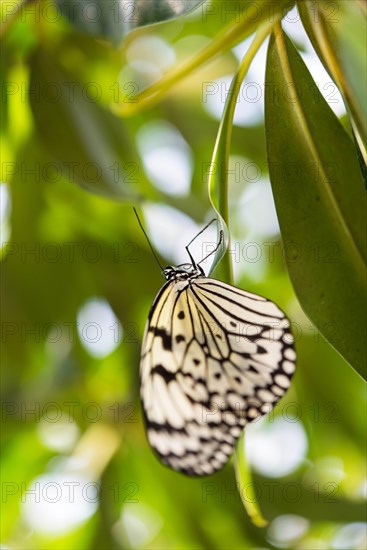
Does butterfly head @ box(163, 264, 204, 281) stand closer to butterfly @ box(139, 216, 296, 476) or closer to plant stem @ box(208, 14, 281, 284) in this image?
butterfly @ box(139, 216, 296, 476)

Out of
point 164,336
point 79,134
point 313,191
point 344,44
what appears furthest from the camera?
point 79,134

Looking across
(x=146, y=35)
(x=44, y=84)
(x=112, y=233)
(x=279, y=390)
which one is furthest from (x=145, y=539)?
(x=146, y=35)

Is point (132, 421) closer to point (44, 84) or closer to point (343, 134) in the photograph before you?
point (44, 84)

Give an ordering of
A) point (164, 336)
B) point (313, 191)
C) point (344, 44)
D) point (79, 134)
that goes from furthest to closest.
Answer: point (79, 134)
point (164, 336)
point (313, 191)
point (344, 44)

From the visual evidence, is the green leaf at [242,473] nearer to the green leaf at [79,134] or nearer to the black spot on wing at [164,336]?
the black spot on wing at [164,336]

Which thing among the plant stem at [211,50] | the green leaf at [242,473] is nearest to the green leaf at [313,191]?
the plant stem at [211,50]

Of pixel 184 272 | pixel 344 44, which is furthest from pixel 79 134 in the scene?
pixel 344 44

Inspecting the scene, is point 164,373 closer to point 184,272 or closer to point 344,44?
point 184,272
